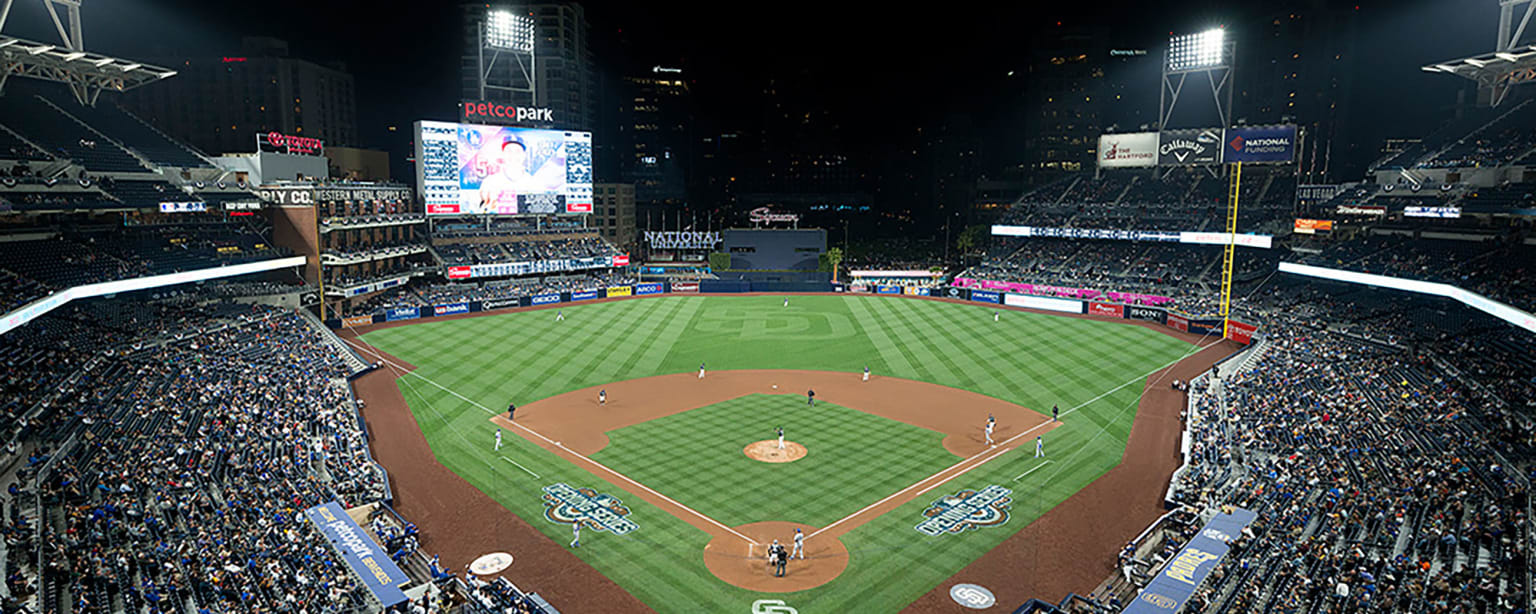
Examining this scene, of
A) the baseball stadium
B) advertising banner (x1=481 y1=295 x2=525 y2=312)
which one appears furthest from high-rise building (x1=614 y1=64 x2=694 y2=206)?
advertising banner (x1=481 y1=295 x2=525 y2=312)

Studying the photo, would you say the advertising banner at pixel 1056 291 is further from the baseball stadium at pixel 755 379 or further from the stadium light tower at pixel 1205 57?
the stadium light tower at pixel 1205 57

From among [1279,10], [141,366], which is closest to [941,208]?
[1279,10]

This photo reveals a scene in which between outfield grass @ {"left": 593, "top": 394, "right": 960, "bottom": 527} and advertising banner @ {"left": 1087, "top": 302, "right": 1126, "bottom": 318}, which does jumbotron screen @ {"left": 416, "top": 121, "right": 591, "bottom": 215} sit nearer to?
outfield grass @ {"left": 593, "top": 394, "right": 960, "bottom": 527}

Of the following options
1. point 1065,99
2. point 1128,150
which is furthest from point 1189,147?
point 1065,99

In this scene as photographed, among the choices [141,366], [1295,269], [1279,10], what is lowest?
[141,366]

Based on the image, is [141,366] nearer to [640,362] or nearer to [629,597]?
[640,362]

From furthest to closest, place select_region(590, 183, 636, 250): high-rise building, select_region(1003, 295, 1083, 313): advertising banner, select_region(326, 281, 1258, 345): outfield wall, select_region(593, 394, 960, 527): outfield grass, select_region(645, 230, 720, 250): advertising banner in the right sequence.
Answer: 1. select_region(590, 183, 636, 250): high-rise building
2. select_region(645, 230, 720, 250): advertising banner
3. select_region(1003, 295, 1083, 313): advertising banner
4. select_region(326, 281, 1258, 345): outfield wall
5. select_region(593, 394, 960, 527): outfield grass

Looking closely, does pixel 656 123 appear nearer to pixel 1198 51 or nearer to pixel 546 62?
pixel 546 62

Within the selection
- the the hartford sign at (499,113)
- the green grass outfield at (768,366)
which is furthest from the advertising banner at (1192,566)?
the the hartford sign at (499,113)
